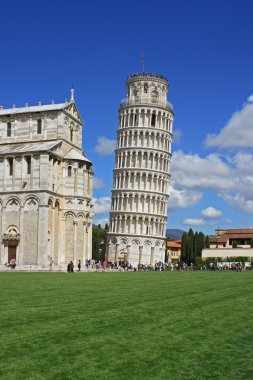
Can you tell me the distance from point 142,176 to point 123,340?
80.9 metres

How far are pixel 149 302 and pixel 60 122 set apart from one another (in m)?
43.6

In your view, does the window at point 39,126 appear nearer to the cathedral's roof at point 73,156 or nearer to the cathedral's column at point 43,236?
the cathedral's roof at point 73,156

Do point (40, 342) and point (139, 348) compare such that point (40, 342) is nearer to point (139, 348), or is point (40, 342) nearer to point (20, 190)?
point (139, 348)

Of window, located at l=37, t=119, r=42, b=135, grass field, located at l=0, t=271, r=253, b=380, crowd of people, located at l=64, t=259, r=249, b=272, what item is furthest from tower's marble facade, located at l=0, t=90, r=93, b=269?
grass field, located at l=0, t=271, r=253, b=380

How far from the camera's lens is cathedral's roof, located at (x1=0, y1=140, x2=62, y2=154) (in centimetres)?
5512

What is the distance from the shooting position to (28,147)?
56.8m

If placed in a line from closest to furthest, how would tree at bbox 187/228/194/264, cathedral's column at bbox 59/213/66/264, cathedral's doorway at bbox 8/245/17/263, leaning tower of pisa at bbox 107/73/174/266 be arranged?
cathedral's doorway at bbox 8/245/17/263 → cathedral's column at bbox 59/213/66/264 → leaning tower of pisa at bbox 107/73/174/266 → tree at bbox 187/228/194/264

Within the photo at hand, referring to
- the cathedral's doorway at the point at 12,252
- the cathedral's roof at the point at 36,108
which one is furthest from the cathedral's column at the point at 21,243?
the cathedral's roof at the point at 36,108

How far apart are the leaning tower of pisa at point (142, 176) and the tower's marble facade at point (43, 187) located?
97.4 feet

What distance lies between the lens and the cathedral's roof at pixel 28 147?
55125 millimetres

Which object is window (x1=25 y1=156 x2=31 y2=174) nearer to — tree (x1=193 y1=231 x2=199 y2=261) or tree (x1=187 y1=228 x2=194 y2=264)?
tree (x1=187 y1=228 x2=194 y2=264)

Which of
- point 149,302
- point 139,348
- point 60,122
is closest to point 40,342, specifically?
point 139,348

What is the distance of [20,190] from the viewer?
54.5 m

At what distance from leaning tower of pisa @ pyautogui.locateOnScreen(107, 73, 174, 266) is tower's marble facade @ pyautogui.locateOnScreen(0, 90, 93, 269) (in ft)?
97.4
